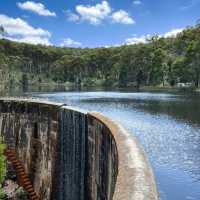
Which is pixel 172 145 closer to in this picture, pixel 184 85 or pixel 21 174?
pixel 21 174

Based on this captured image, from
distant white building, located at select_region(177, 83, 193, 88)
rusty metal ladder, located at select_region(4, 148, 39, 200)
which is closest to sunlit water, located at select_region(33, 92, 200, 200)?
rusty metal ladder, located at select_region(4, 148, 39, 200)

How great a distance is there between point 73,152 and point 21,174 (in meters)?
7.34

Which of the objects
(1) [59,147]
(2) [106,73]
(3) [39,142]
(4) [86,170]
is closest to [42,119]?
(3) [39,142]

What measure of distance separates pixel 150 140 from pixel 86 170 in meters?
17.1

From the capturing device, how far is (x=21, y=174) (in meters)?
28.8

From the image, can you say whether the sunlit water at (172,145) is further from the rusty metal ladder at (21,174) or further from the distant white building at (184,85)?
the distant white building at (184,85)

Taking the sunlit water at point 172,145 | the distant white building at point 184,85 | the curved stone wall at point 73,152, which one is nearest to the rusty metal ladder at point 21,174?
the curved stone wall at point 73,152

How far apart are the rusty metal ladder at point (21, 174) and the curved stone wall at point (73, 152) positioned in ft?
1.27

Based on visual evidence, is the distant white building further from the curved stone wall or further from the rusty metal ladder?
the rusty metal ladder

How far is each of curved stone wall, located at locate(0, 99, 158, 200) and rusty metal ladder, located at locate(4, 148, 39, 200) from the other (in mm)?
387

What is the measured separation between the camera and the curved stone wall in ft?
30.3

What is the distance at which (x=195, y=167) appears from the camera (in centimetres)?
2673

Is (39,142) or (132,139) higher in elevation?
(132,139)

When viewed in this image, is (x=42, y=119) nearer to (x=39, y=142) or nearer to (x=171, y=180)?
(x=39, y=142)
